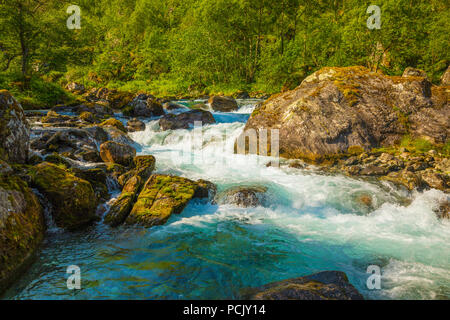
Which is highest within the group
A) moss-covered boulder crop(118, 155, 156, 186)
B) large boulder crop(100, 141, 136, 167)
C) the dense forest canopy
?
the dense forest canopy

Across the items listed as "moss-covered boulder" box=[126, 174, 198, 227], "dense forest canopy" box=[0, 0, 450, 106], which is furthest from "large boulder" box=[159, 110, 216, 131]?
"dense forest canopy" box=[0, 0, 450, 106]

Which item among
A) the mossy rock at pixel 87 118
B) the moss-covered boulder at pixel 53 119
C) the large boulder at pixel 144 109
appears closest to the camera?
the moss-covered boulder at pixel 53 119

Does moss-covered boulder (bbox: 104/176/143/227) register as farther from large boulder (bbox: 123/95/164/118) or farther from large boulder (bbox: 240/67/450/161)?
large boulder (bbox: 123/95/164/118)

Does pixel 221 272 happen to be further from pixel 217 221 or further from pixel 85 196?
pixel 85 196

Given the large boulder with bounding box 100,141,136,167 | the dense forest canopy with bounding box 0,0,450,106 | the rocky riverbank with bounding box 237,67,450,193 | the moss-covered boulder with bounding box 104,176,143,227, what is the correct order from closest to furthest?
the moss-covered boulder with bounding box 104,176,143,227
the large boulder with bounding box 100,141,136,167
the rocky riverbank with bounding box 237,67,450,193
the dense forest canopy with bounding box 0,0,450,106

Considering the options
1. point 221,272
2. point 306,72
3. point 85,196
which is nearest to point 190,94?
point 306,72

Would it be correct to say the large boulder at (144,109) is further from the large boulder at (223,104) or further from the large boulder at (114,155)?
the large boulder at (114,155)

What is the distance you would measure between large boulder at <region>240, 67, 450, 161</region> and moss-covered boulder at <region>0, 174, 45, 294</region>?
31.2 feet

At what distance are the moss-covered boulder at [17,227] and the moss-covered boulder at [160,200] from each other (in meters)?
2.03

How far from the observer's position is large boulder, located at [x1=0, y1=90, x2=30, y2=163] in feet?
24.6

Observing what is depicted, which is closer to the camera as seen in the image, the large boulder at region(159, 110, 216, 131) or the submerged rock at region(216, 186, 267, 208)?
the submerged rock at region(216, 186, 267, 208)

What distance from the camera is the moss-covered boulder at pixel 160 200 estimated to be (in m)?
7.16

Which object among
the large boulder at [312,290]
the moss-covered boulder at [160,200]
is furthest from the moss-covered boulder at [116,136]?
the large boulder at [312,290]

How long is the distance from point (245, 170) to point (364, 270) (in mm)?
6555
